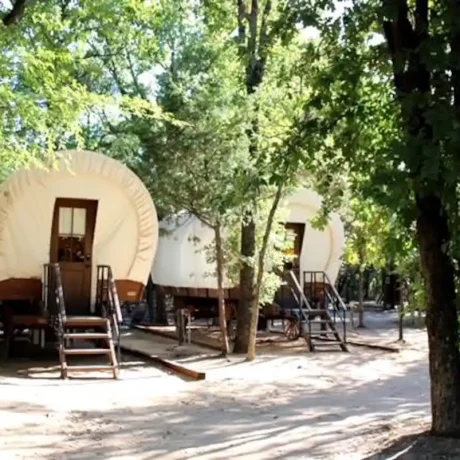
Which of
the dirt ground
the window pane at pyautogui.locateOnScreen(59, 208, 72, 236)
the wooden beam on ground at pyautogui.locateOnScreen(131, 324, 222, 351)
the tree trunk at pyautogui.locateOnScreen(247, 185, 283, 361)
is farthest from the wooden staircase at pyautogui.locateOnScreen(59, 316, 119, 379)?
the wooden beam on ground at pyautogui.locateOnScreen(131, 324, 222, 351)

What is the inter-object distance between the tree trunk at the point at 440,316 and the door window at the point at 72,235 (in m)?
8.51

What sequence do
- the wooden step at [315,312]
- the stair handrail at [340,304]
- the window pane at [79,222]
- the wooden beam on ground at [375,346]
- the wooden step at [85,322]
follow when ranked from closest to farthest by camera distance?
the wooden step at [85,322] → the window pane at [79,222] → the wooden beam on ground at [375,346] → the wooden step at [315,312] → the stair handrail at [340,304]

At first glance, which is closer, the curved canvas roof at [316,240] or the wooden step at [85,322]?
the wooden step at [85,322]

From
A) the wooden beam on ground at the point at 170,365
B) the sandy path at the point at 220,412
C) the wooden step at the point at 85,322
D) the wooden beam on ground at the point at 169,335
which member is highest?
the wooden step at the point at 85,322

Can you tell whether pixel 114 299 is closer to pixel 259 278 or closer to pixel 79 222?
pixel 79 222

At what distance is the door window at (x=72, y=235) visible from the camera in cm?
1374

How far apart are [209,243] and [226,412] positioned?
8.49 metres

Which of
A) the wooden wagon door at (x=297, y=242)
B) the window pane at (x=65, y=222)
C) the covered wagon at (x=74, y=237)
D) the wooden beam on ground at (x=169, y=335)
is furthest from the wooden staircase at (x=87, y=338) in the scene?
the wooden wagon door at (x=297, y=242)

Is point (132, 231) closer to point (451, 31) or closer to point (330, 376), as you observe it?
point (330, 376)

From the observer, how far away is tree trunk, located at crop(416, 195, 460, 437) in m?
6.33

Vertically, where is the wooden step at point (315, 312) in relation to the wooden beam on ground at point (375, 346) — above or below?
above

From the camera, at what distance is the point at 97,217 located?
13633mm

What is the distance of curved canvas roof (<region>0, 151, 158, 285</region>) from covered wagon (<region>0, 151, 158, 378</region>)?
17 mm

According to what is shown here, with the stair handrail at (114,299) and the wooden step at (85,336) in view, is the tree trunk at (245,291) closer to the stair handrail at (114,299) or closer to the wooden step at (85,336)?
the stair handrail at (114,299)
